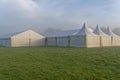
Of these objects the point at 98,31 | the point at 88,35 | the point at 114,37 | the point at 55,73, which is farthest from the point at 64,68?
the point at 114,37

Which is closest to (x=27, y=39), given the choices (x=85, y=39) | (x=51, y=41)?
(x=51, y=41)

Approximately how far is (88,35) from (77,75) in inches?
988

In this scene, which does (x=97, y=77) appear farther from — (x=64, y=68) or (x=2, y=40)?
(x=2, y=40)

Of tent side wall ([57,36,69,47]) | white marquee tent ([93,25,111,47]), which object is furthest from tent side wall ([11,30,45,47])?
white marquee tent ([93,25,111,47])

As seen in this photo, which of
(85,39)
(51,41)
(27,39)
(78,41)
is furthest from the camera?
(51,41)

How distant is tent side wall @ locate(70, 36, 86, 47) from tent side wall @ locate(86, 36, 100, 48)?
0.67 meters

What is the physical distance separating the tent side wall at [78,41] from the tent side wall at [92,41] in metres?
0.67

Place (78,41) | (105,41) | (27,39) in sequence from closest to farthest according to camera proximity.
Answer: (78,41) < (105,41) < (27,39)

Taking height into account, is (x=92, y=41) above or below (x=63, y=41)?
below

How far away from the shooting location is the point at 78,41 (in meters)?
36.2

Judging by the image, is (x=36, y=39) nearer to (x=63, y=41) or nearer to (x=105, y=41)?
(x=63, y=41)

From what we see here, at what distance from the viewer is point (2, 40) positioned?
48.8m

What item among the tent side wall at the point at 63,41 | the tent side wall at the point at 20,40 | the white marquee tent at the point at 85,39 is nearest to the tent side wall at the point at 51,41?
the tent side wall at the point at 63,41

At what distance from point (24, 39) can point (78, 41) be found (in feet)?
43.6
